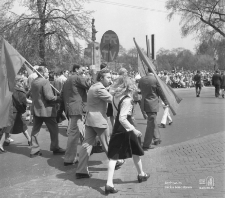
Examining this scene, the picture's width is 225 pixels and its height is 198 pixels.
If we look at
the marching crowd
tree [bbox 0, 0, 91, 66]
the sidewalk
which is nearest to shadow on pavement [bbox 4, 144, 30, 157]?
the marching crowd

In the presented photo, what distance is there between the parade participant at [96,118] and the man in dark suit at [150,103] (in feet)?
5.89

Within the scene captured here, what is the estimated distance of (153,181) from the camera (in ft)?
14.7

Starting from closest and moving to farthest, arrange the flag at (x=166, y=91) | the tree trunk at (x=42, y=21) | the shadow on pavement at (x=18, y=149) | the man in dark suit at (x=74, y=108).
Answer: the flag at (x=166, y=91)
the man in dark suit at (x=74, y=108)
the shadow on pavement at (x=18, y=149)
the tree trunk at (x=42, y=21)

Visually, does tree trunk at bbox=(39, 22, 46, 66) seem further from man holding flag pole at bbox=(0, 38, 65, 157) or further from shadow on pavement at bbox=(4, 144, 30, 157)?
man holding flag pole at bbox=(0, 38, 65, 157)

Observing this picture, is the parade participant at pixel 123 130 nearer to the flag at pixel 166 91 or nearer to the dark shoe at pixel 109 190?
the dark shoe at pixel 109 190

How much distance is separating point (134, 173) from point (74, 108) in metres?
1.49

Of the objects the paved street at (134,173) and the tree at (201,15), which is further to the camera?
the tree at (201,15)

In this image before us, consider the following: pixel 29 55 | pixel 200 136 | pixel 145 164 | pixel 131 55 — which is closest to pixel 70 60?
pixel 29 55

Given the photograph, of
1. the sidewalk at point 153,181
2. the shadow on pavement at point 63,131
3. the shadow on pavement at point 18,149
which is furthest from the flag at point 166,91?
the shadow on pavement at point 63,131

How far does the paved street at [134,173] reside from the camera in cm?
416

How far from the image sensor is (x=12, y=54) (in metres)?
5.98

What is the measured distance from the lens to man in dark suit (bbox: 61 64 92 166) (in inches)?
215

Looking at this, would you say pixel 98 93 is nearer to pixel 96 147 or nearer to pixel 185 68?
pixel 96 147

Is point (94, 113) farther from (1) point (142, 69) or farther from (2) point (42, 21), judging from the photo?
(2) point (42, 21)
